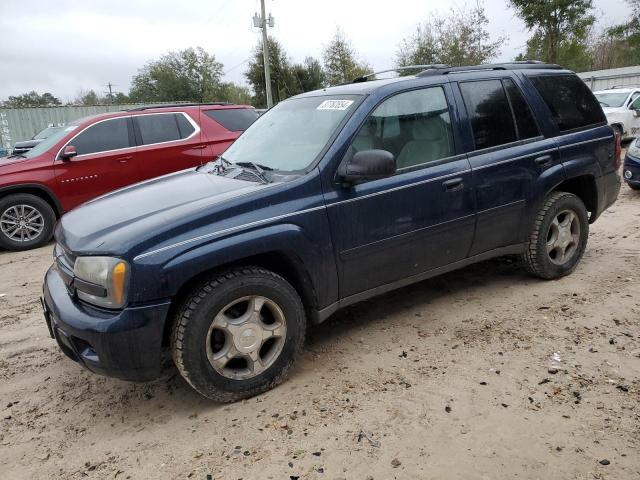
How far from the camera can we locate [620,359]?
313 centimetres

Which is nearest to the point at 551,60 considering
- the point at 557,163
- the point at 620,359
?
the point at 557,163

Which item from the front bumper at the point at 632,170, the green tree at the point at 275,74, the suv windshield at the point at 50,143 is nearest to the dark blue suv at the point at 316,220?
the front bumper at the point at 632,170

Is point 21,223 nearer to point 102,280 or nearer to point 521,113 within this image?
point 102,280

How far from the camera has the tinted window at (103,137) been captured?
7223 mm

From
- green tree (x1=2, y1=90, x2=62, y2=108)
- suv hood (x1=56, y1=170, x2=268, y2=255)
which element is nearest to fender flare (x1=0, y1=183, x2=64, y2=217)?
suv hood (x1=56, y1=170, x2=268, y2=255)

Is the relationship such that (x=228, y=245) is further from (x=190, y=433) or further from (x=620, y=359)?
(x=620, y=359)

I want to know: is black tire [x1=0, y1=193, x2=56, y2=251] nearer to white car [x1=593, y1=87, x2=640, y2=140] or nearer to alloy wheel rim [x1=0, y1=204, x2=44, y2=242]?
alloy wheel rim [x1=0, y1=204, x2=44, y2=242]

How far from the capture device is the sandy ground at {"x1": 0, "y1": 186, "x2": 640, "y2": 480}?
238cm

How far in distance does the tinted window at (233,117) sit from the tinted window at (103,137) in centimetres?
135

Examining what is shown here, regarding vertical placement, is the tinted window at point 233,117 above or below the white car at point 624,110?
above

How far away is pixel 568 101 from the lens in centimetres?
441

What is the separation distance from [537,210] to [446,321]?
1255 millimetres

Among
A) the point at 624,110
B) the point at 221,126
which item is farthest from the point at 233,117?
the point at 624,110

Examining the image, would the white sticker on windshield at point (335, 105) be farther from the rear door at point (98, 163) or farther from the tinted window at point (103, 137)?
the tinted window at point (103, 137)
